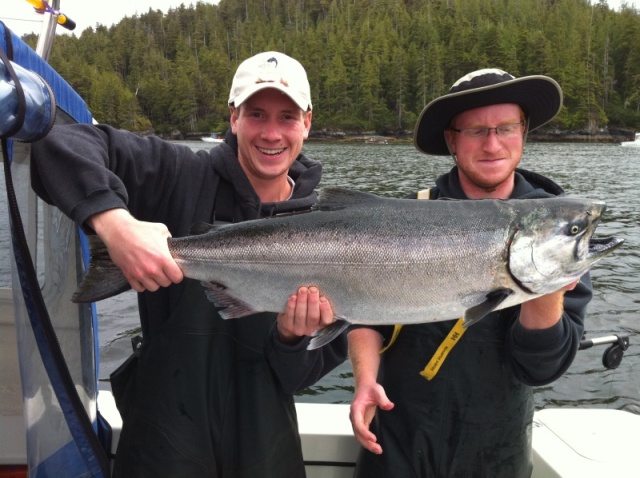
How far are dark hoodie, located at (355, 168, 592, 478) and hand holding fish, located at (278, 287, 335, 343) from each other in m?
0.66

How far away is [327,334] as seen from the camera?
9.63ft

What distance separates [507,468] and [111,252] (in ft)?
7.77

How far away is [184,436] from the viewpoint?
9.31 ft

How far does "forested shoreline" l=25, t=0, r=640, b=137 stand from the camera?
118 m

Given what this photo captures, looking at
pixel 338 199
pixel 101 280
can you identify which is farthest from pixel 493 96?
pixel 101 280

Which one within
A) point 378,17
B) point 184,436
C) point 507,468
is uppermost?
point 378,17

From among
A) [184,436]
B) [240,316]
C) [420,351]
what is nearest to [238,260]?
[240,316]

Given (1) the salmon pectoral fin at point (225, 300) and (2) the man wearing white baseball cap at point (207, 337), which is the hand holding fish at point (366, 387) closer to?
(2) the man wearing white baseball cap at point (207, 337)

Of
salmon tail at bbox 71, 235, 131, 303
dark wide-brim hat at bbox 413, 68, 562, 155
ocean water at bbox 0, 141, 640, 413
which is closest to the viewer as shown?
salmon tail at bbox 71, 235, 131, 303

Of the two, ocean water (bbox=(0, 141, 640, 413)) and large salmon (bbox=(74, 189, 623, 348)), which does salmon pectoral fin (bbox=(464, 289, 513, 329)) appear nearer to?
large salmon (bbox=(74, 189, 623, 348))

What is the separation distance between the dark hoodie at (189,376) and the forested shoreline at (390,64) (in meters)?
104

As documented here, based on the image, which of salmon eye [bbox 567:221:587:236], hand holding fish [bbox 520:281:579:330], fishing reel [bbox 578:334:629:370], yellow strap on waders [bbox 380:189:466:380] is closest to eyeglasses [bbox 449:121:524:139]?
salmon eye [bbox 567:221:587:236]

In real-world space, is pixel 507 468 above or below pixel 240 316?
below

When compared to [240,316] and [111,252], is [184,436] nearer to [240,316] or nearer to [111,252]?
[240,316]
